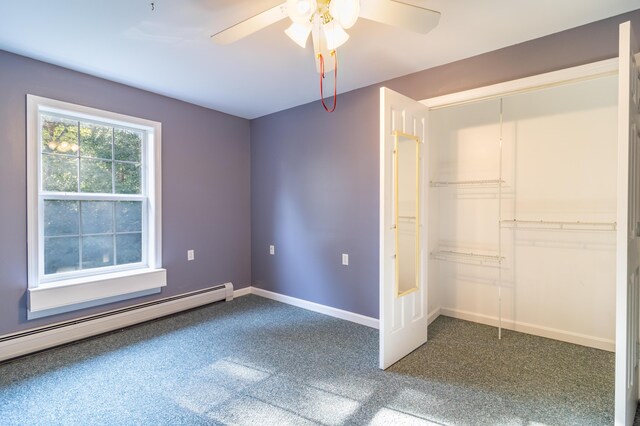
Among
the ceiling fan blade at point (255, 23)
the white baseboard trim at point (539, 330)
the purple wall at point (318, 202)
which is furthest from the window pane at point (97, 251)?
the white baseboard trim at point (539, 330)

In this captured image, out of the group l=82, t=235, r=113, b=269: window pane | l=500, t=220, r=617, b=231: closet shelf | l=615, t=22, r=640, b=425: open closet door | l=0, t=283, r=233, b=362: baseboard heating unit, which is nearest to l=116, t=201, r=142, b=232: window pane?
l=82, t=235, r=113, b=269: window pane

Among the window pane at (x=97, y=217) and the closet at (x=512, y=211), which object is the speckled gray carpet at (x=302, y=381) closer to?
the closet at (x=512, y=211)

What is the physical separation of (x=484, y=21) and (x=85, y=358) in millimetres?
3838

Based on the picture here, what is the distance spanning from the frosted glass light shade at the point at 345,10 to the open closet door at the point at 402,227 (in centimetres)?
86

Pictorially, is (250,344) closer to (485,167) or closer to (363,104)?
(363,104)

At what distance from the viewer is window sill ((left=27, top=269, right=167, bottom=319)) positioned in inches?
101

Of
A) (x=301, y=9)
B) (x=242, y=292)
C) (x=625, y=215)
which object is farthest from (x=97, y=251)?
(x=625, y=215)

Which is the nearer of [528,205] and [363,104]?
[528,205]

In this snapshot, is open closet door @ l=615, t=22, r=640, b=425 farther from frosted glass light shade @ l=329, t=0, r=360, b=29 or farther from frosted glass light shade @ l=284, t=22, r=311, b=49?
frosted glass light shade @ l=284, t=22, r=311, b=49

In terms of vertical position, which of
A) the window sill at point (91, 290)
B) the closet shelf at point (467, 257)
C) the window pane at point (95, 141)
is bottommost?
the window sill at point (91, 290)

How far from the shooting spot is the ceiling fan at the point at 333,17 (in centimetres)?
144

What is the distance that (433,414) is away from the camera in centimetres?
182

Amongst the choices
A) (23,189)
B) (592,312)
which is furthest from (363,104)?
(23,189)

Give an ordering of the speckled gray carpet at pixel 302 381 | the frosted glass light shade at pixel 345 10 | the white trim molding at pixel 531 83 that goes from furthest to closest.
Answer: the white trim molding at pixel 531 83, the speckled gray carpet at pixel 302 381, the frosted glass light shade at pixel 345 10
